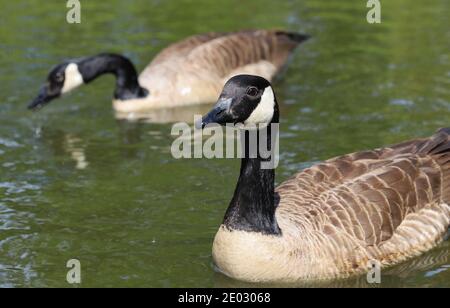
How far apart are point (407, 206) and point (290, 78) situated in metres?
6.29

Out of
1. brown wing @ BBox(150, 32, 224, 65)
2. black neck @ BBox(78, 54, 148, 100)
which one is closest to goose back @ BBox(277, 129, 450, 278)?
black neck @ BBox(78, 54, 148, 100)

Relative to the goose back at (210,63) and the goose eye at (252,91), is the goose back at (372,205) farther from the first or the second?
the goose back at (210,63)

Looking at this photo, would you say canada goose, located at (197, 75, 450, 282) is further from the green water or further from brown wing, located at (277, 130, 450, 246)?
the green water

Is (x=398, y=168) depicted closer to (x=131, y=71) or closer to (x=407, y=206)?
(x=407, y=206)

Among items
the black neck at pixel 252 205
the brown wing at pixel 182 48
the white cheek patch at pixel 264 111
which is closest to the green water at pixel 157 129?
the black neck at pixel 252 205

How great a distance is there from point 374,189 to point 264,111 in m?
1.41

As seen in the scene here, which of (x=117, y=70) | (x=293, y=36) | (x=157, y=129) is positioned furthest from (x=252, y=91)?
(x=293, y=36)

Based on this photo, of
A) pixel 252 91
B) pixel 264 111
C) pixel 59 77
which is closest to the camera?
pixel 252 91

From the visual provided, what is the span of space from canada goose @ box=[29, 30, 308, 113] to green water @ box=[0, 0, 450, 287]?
0.39 metres

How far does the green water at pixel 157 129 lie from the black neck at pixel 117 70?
411 mm

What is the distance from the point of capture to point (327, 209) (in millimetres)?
8594

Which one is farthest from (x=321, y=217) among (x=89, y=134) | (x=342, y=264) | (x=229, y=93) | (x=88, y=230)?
(x=89, y=134)

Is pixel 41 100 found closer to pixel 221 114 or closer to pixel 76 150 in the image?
pixel 76 150

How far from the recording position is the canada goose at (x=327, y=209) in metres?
8.22
